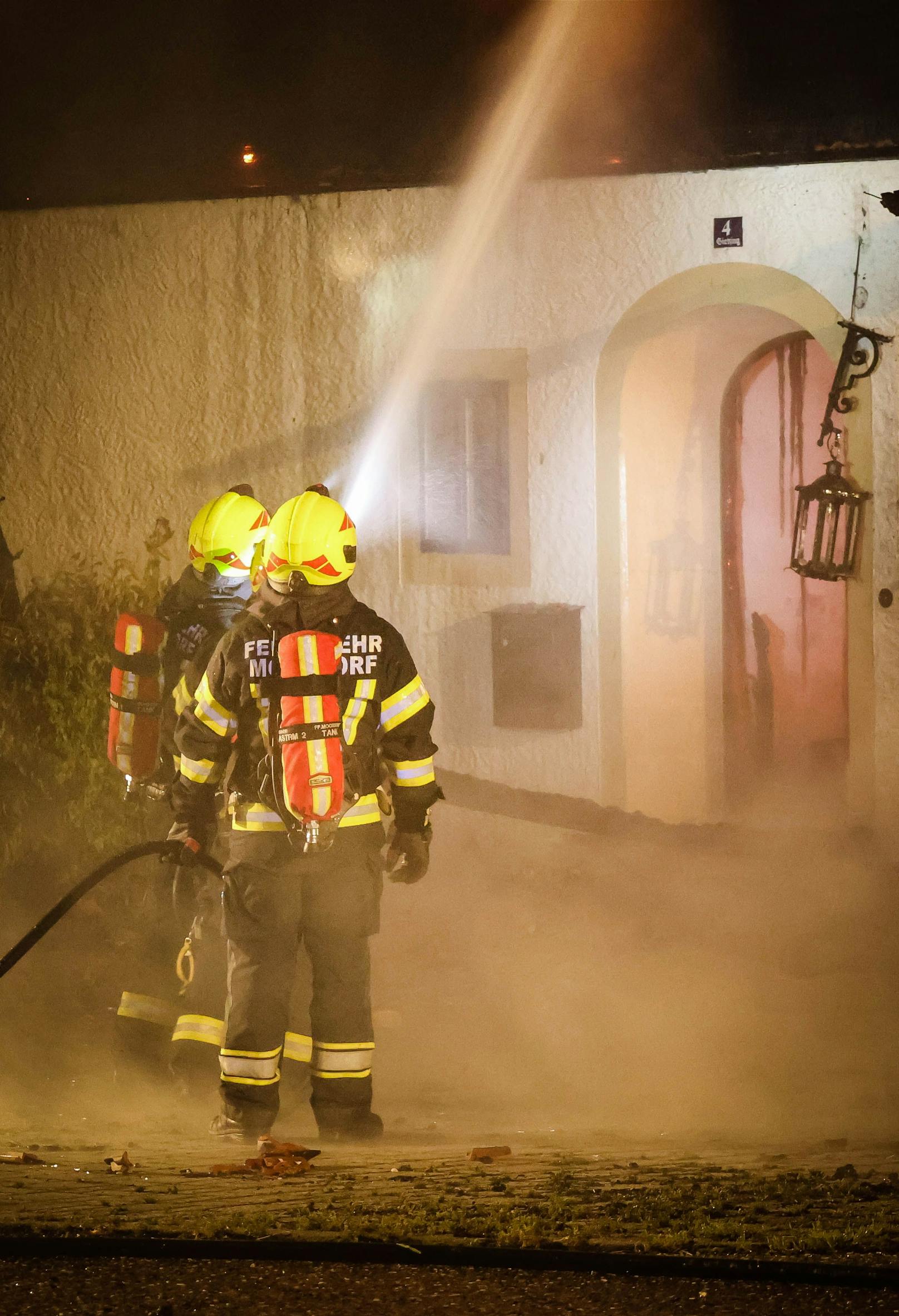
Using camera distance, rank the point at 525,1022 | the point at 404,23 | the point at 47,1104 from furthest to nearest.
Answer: the point at 404,23 < the point at 525,1022 < the point at 47,1104

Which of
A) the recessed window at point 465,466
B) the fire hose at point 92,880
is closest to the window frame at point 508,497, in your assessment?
the recessed window at point 465,466

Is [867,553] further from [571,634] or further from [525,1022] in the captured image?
[525,1022]

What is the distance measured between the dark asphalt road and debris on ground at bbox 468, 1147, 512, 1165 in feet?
3.08

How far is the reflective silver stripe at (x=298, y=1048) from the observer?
529 centimetres

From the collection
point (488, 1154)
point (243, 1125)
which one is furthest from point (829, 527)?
point (243, 1125)

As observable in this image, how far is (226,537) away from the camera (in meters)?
5.62

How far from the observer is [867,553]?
803cm

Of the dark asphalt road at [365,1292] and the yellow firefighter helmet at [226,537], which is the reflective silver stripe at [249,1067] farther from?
the yellow firefighter helmet at [226,537]

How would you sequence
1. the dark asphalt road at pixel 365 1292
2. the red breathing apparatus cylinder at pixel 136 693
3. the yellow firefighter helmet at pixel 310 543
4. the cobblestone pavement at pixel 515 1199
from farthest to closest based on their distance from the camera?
the red breathing apparatus cylinder at pixel 136 693 → the yellow firefighter helmet at pixel 310 543 → the cobblestone pavement at pixel 515 1199 → the dark asphalt road at pixel 365 1292

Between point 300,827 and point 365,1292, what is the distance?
169cm

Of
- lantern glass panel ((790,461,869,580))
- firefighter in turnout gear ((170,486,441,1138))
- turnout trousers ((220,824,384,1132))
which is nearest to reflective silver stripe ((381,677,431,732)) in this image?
firefighter in turnout gear ((170,486,441,1138))

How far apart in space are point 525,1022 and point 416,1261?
2.75 meters

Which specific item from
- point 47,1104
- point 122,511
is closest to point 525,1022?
point 47,1104

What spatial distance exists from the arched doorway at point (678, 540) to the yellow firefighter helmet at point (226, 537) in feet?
10.1
